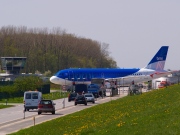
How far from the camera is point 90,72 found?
101m

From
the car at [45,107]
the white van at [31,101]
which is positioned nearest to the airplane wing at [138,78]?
the white van at [31,101]

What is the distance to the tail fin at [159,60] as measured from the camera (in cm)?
11168

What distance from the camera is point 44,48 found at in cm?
17088

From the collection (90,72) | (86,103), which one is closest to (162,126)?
(86,103)

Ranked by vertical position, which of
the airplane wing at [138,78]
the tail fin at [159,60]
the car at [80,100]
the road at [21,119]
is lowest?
the road at [21,119]

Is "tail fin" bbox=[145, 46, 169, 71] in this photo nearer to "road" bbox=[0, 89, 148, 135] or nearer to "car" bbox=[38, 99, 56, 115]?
"road" bbox=[0, 89, 148, 135]

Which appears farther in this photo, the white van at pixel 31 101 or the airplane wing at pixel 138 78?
the airplane wing at pixel 138 78

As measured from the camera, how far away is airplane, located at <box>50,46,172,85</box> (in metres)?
99.9

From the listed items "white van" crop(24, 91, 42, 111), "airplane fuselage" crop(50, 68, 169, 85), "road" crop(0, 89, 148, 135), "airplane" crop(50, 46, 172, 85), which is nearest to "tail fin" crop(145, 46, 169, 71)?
"airplane" crop(50, 46, 172, 85)

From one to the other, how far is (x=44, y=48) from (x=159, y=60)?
6466 centimetres

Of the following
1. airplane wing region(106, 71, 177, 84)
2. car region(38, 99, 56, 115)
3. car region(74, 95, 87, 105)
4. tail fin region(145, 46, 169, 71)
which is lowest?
car region(38, 99, 56, 115)

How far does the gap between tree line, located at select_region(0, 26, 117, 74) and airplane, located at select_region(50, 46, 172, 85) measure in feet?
181

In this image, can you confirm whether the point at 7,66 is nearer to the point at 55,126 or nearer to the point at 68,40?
the point at 68,40

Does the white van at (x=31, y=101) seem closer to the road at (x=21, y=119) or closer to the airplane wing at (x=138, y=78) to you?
the road at (x=21, y=119)
